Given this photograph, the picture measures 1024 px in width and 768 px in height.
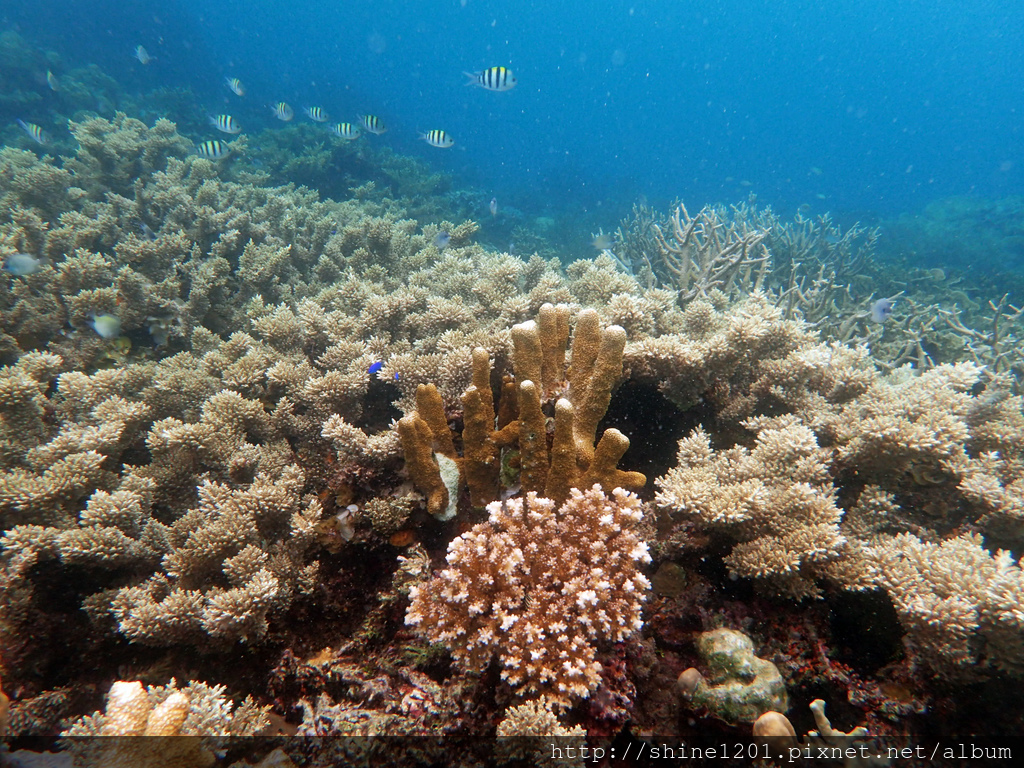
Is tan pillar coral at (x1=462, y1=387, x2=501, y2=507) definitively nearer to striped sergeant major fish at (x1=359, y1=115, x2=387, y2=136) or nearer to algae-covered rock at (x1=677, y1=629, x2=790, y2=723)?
algae-covered rock at (x1=677, y1=629, x2=790, y2=723)

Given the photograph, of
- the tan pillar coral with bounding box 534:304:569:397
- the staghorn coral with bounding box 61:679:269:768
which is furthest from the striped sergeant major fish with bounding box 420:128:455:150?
the staghorn coral with bounding box 61:679:269:768

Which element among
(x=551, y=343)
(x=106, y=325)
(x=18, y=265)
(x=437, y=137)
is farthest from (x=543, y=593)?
(x=437, y=137)

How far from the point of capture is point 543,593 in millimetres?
2064

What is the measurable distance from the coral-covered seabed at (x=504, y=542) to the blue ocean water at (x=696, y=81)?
3233 cm

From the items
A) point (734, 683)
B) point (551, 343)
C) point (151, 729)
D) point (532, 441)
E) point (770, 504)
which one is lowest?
point (151, 729)

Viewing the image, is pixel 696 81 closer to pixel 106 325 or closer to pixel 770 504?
pixel 106 325

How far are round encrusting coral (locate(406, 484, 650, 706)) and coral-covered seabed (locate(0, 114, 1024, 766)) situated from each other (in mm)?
15

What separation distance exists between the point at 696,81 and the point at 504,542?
117283mm

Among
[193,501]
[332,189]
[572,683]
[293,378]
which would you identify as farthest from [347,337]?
[332,189]

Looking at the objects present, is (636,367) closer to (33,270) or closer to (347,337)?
(347,337)

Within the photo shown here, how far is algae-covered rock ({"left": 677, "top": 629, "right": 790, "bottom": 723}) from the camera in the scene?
1.80 meters

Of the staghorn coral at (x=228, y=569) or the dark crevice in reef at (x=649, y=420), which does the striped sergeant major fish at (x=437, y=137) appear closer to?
the dark crevice in reef at (x=649, y=420)

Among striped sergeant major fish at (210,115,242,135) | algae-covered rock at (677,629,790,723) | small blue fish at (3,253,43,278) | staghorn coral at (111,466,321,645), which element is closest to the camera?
algae-covered rock at (677,629,790,723)

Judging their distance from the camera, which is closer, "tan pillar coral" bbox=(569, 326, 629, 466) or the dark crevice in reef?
"tan pillar coral" bbox=(569, 326, 629, 466)
